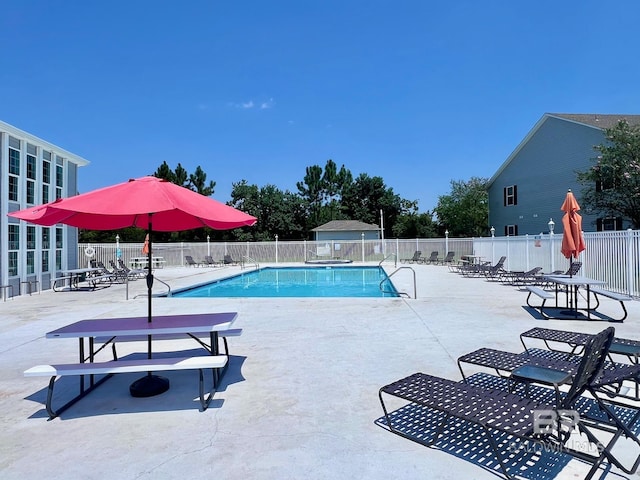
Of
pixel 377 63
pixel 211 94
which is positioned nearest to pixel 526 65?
pixel 377 63

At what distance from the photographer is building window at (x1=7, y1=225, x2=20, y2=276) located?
11.5m

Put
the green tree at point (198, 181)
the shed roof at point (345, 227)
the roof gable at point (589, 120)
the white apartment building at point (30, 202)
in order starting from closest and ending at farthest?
the white apartment building at point (30, 202), the roof gable at point (589, 120), the shed roof at point (345, 227), the green tree at point (198, 181)

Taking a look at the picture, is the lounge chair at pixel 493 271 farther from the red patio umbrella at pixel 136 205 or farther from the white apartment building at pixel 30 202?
the white apartment building at pixel 30 202

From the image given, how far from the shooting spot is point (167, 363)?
3412 mm

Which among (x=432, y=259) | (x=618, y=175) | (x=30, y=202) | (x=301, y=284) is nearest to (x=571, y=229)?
(x=301, y=284)

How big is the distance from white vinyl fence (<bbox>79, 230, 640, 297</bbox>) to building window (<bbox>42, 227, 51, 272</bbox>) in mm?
5954

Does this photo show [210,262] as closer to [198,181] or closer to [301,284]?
[301,284]

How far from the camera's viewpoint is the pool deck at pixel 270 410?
249cm

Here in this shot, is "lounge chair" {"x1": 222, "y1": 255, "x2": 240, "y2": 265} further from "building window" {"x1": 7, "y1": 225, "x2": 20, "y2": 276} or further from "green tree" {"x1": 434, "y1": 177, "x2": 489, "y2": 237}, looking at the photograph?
"green tree" {"x1": 434, "y1": 177, "x2": 489, "y2": 237}

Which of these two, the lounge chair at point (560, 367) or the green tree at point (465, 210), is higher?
the green tree at point (465, 210)

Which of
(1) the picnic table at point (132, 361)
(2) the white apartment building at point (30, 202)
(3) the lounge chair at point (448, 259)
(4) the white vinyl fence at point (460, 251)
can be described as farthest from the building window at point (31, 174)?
(3) the lounge chair at point (448, 259)

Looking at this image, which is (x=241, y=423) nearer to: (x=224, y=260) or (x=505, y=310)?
(x=505, y=310)

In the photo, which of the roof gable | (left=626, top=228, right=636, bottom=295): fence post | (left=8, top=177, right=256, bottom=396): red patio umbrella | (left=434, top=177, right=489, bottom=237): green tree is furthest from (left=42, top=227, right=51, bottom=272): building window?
(left=434, top=177, right=489, bottom=237): green tree

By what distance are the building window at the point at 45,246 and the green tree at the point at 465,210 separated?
28.9 m
